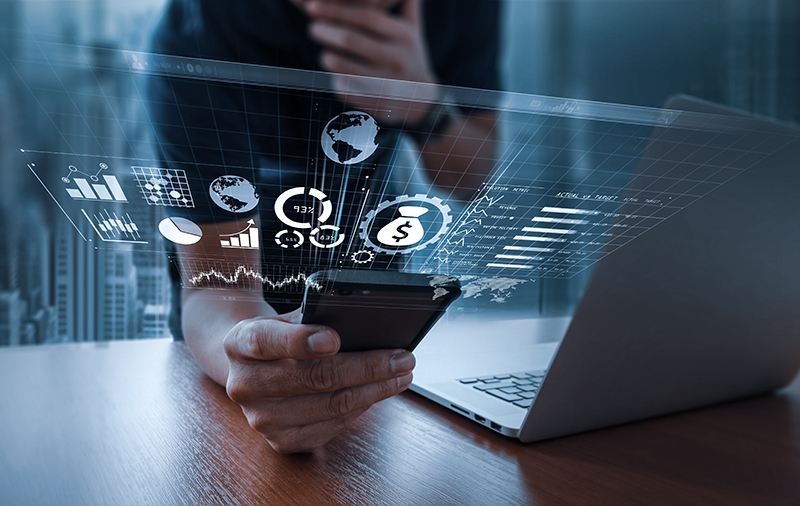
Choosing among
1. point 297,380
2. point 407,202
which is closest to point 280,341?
point 297,380

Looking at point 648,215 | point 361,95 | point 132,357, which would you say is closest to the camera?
point 361,95

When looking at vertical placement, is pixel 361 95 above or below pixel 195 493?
above

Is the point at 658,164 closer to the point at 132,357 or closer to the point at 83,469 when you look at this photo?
the point at 83,469

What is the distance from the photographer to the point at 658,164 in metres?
0.27

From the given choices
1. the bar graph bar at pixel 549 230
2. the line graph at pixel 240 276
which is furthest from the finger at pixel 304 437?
the bar graph bar at pixel 549 230

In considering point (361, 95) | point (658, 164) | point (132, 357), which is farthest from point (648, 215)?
point (132, 357)

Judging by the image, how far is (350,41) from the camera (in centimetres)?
19

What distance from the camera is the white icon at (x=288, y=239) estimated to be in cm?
27

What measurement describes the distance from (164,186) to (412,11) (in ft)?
0.51

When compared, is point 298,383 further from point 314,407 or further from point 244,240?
point 244,240

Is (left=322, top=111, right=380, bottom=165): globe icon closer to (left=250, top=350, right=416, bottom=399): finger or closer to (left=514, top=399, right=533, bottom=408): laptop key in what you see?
(left=250, top=350, right=416, bottom=399): finger

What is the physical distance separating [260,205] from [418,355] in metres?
0.33

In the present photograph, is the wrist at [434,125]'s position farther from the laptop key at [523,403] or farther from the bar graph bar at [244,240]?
the laptop key at [523,403]

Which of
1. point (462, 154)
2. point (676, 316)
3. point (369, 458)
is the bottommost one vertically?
point (369, 458)
